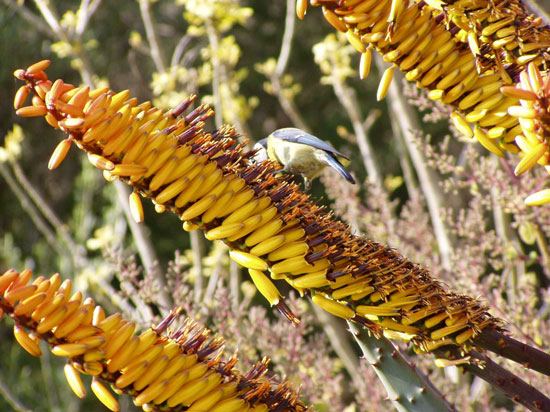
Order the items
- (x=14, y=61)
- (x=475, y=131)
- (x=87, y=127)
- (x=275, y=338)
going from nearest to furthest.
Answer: (x=87, y=127), (x=475, y=131), (x=275, y=338), (x=14, y=61)

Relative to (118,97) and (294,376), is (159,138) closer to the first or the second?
(118,97)

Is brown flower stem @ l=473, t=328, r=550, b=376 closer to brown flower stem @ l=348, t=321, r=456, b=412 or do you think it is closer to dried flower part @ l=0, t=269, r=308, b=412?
brown flower stem @ l=348, t=321, r=456, b=412

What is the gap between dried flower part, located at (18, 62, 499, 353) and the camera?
0.74 m

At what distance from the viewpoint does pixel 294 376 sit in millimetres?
1652

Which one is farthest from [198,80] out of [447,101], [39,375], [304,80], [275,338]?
[304,80]

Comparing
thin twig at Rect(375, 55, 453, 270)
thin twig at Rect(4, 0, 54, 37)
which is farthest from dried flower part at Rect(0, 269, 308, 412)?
thin twig at Rect(4, 0, 54, 37)

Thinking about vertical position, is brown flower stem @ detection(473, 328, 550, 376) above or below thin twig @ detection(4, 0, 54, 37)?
below

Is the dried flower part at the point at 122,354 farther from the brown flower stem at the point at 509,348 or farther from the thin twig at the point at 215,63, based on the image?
the thin twig at the point at 215,63

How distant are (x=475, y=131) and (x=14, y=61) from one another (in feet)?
18.1

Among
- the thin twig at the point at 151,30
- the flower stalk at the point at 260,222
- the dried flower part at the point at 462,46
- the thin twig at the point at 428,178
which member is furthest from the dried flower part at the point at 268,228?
the thin twig at the point at 151,30

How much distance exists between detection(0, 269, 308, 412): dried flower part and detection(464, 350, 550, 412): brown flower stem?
26cm

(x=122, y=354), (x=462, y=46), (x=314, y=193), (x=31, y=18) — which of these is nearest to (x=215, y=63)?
(x=31, y=18)

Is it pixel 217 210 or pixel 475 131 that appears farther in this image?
pixel 475 131

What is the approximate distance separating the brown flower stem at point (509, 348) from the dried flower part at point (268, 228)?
0.9 inches
